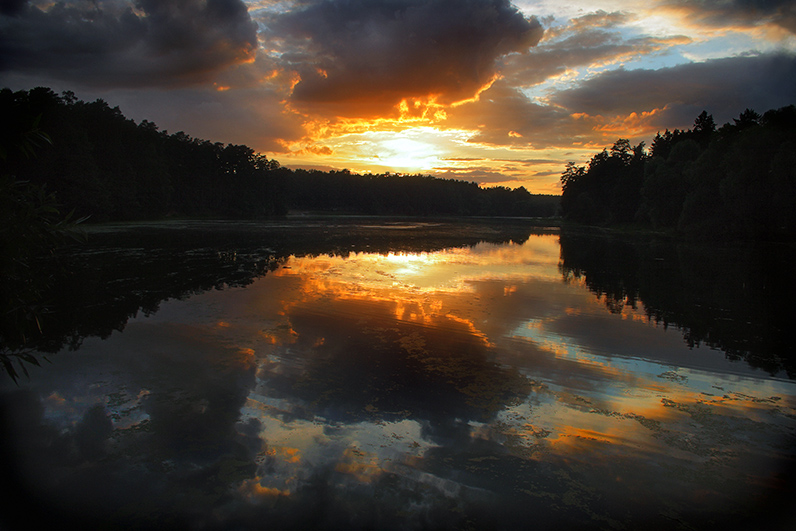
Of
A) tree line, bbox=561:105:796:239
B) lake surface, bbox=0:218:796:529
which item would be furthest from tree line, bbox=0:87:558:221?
tree line, bbox=561:105:796:239

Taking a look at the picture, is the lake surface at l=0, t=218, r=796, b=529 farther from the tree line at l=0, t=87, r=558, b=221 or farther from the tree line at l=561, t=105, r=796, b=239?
the tree line at l=561, t=105, r=796, b=239

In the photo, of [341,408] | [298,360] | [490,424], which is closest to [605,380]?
[490,424]

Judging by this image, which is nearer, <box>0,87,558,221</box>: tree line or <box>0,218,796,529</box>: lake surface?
<box>0,218,796,529</box>: lake surface

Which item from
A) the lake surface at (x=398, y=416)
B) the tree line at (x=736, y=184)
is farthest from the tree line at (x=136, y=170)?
the tree line at (x=736, y=184)

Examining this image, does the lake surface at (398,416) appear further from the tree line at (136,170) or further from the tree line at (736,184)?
the tree line at (736,184)

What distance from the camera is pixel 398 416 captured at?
21.0ft

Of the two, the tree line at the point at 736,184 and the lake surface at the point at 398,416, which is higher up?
the tree line at the point at 736,184

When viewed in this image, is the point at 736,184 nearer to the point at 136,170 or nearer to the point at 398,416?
the point at 398,416

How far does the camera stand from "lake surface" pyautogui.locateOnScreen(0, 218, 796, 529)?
4562 mm

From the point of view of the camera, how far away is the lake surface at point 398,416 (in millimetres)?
4562

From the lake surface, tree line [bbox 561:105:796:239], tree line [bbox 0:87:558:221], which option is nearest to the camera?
the lake surface

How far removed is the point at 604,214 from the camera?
332ft

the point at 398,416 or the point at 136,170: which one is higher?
the point at 136,170

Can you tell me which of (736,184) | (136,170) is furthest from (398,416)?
(136,170)
